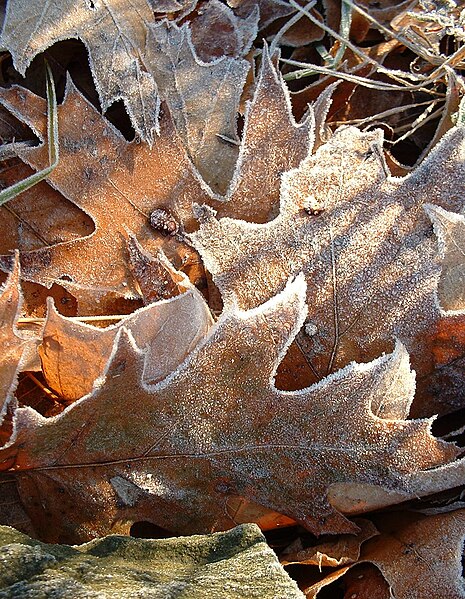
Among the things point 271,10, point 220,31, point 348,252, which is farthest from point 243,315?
point 271,10

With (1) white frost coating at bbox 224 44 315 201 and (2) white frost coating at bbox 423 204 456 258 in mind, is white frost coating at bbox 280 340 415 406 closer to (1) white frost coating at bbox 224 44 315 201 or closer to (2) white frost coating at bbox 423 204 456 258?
(2) white frost coating at bbox 423 204 456 258

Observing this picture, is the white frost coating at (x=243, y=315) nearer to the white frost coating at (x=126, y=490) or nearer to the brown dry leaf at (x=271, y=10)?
the white frost coating at (x=126, y=490)

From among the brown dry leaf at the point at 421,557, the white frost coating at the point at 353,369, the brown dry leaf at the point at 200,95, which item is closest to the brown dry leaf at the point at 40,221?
the brown dry leaf at the point at 200,95

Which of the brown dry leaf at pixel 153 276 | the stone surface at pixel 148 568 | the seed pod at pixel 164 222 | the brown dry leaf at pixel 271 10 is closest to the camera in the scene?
the stone surface at pixel 148 568

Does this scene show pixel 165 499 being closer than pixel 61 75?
Yes

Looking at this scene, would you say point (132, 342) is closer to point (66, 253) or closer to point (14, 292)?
point (14, 292)

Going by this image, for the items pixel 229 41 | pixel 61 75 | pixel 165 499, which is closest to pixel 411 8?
pixel 229 41

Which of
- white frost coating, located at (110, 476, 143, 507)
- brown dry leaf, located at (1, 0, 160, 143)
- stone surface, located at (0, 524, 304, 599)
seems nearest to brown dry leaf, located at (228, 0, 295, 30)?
brown dry leaf, located at (1, 0, 160, 143)
